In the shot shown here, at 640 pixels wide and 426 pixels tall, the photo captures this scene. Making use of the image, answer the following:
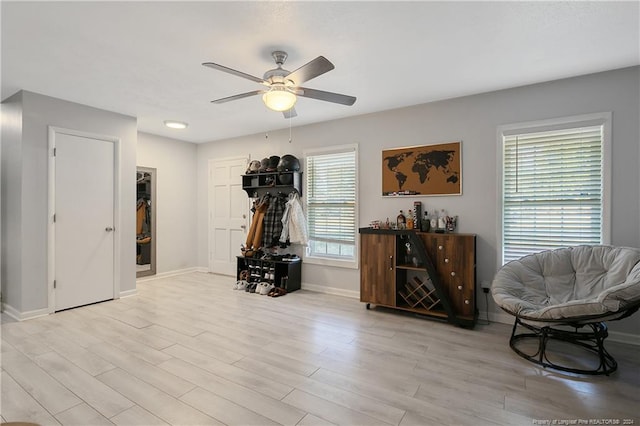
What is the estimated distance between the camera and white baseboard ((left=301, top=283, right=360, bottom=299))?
446cm

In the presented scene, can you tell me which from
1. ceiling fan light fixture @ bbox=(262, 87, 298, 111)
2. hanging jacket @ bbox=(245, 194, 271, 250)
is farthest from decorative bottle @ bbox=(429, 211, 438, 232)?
hanging jacket @ bbox=(245, 194, 271, 250)

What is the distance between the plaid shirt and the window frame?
10.2ft

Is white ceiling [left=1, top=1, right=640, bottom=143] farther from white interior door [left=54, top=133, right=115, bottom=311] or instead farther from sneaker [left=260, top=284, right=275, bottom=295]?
sneaker [left=260, top=284, right=275, bottom=295]

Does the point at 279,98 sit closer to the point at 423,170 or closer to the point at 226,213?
the point at 423,170

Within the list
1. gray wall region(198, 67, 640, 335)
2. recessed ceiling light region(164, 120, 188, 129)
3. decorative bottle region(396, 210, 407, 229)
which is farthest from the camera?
recessed ceiling light region(164, 120, 188, 129)

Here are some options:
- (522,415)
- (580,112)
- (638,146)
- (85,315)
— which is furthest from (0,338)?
(638,146)

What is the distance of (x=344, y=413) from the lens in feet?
6.18

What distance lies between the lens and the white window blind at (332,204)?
4.54 metres

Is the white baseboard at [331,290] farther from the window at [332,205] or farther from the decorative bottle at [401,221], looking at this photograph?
the decorative bottle at [401,221]

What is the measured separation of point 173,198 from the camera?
232 inches

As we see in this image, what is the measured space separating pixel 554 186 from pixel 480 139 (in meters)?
0.91

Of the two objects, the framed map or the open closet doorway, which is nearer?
the framed map

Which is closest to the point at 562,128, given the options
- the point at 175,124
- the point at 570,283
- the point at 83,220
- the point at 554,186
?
the point at 554,186

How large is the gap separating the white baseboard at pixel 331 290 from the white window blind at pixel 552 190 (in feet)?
6.59
